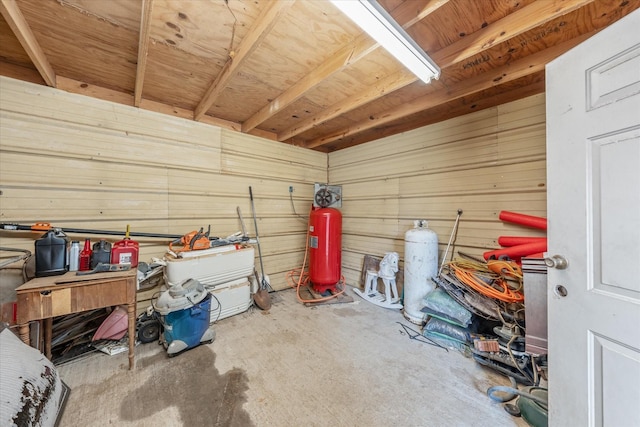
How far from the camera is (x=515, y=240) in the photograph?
2152mm

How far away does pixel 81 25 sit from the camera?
62.0 inches

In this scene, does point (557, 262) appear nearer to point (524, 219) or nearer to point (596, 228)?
point (596, 228)

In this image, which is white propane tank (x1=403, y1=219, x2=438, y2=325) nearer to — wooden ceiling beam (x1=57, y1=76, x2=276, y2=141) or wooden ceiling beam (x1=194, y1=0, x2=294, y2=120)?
wooden ceiling beam (x1=194, y1=0, x2=294, y2=120)

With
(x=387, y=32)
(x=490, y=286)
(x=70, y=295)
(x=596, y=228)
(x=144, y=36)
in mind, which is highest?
(x=144, y=36)

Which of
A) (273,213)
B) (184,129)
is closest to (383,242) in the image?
(273,213)

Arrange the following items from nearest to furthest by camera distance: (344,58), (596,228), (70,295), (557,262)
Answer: (596,228), (557,262), (70,295), (344,58)

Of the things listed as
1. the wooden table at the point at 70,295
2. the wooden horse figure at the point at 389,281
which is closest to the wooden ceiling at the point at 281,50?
the wooden table at the point at 70,295

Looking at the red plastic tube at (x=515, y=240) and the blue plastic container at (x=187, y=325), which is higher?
the red plastic tube at (x=515, y=240)

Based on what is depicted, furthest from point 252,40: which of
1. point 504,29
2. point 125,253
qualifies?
point 125,253

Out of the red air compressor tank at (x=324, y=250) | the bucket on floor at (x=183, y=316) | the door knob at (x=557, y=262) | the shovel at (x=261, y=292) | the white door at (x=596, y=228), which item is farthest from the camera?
the red air compressor tank at (x=324, y=250)

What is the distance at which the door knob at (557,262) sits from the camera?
103 centimetres

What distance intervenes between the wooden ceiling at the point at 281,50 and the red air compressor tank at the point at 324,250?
1.41 m

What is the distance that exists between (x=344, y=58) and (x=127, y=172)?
247cm

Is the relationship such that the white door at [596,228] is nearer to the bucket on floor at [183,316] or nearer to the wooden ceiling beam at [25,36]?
the bucket on floor at [183,316]
